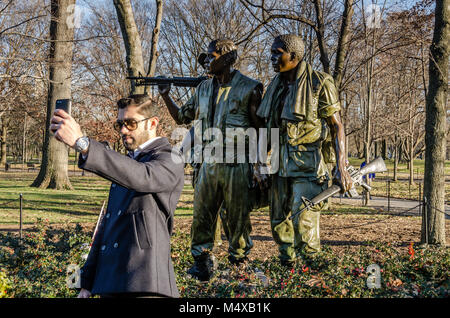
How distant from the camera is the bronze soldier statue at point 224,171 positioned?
4770 millimetres

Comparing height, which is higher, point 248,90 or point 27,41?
point 27,41

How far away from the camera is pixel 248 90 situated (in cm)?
478

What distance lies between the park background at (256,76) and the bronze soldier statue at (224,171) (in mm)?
348

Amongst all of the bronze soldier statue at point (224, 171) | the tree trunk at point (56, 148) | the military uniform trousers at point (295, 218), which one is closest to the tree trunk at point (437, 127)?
the military uniform trousers at point (295, 218)

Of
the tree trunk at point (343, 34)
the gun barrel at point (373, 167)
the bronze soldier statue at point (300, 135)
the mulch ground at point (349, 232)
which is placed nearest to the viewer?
Result: the bronze soldier statue at point (300, 135)

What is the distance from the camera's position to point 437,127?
7.32 m

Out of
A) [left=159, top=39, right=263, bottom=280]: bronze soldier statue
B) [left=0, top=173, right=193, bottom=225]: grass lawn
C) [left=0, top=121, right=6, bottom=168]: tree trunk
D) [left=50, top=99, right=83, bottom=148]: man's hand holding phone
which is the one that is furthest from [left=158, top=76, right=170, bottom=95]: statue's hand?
[left=0, top=121, right=6, bottom=168]: tree trunk

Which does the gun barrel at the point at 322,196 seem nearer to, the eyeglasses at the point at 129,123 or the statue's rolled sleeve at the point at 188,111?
the statue's rolled sleeve at the point at 188,111

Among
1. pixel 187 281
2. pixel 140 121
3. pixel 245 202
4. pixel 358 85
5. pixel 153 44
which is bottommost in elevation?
pixel 187 281

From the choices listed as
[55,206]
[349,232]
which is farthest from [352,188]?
[55,206]

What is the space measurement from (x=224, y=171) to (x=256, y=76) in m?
16.7
